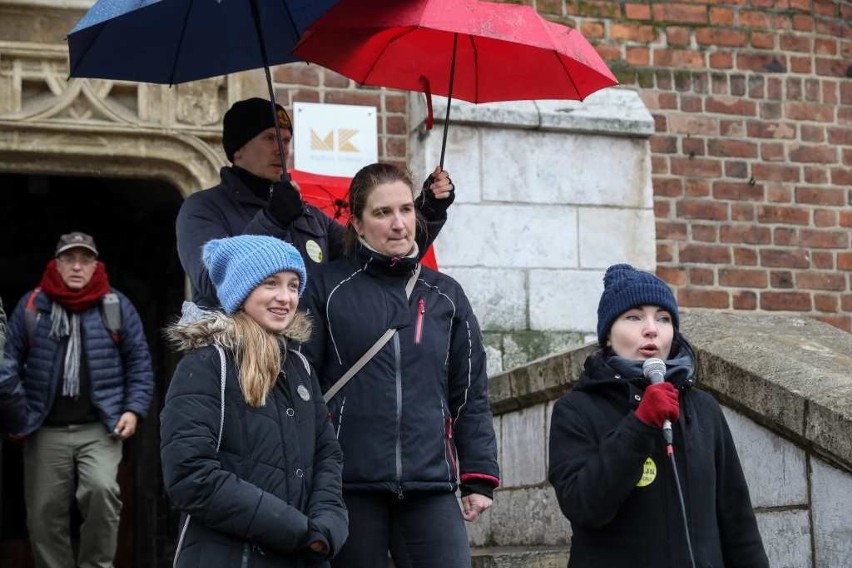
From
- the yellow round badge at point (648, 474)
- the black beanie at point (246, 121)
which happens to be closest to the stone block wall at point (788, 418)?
the yellow round badge at point (648, 474)

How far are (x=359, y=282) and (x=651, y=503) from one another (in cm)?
102

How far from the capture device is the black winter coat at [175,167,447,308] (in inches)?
166

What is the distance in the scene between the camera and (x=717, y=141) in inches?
335

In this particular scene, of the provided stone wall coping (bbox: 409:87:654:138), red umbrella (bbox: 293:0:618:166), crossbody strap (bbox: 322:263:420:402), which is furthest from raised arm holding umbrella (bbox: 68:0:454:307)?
stone wall coping (bbox: 409:87:654:138)

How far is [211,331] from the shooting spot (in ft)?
12.1

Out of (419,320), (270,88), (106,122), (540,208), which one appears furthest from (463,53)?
(106,122)

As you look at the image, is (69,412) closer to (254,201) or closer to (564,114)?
(254,201)

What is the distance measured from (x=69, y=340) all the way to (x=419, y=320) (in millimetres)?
3371

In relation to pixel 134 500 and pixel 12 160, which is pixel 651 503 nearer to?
pixel 12 160

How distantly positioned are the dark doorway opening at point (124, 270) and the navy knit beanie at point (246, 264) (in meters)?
6.88

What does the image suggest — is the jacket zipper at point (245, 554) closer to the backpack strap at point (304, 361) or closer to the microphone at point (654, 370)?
the backpack strap at point (304, 361)

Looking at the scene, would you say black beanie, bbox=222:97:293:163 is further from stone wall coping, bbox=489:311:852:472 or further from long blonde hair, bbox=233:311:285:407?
stone wall coping, bbox=489:311:852:472

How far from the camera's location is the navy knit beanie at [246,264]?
375 centimetres

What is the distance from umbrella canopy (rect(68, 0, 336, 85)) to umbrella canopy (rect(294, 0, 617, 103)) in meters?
0.13
